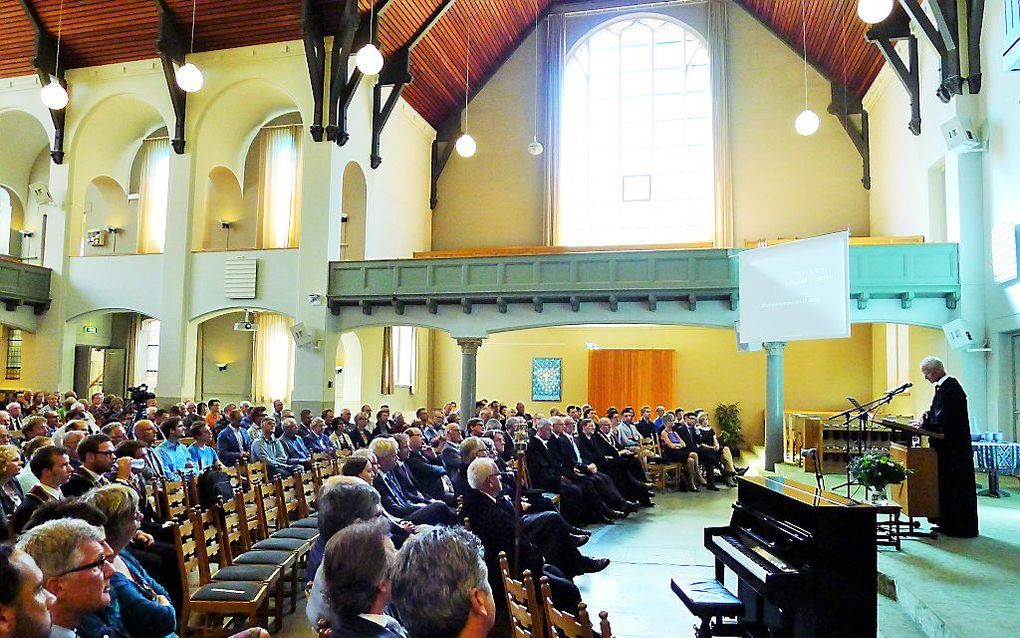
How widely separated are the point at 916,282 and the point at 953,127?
2206mm

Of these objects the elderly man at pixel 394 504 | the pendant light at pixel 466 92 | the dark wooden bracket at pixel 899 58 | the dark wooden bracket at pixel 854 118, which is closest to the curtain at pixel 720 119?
the dark wooden bracket at pixel 854 118

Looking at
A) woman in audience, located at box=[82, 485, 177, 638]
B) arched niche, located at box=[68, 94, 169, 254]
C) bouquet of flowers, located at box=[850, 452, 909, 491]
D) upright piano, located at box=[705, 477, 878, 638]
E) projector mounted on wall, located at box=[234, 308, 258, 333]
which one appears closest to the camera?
woman in audience, located at box=[82, 485, 177, 638]

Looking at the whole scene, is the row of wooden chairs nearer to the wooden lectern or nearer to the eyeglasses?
the eyeglasses

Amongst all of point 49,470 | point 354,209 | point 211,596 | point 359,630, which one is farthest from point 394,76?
point 359,630

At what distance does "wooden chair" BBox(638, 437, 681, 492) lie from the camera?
10.6 meters

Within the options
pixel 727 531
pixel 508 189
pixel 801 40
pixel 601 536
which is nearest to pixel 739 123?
pixel 801 40

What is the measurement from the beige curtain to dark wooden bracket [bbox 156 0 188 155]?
295 inches

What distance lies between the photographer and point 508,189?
56.5 ft

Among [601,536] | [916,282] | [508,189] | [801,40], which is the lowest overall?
[601,536]

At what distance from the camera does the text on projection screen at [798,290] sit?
6.34m

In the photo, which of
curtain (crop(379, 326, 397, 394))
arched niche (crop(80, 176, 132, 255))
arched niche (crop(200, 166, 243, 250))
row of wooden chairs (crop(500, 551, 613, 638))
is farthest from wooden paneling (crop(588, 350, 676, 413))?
row of wooden chairs (crop(500, 551, 613, 638))

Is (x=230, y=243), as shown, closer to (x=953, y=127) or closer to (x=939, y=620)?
(x=953, y=127)

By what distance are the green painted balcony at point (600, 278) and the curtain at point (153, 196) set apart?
6731mm

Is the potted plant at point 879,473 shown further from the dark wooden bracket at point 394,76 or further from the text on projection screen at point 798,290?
the dark wooden bracket at point 394,76
